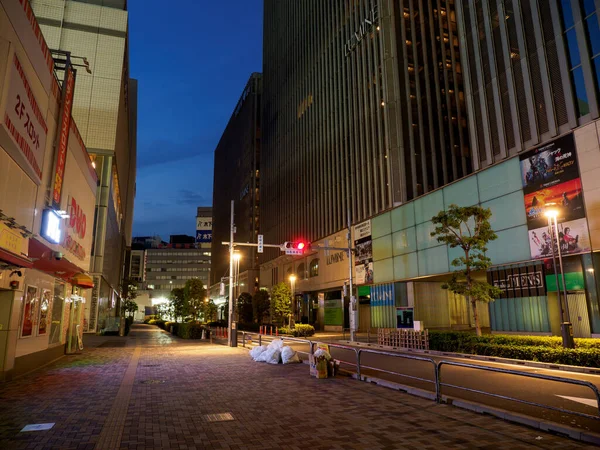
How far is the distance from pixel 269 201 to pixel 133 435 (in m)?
69.0

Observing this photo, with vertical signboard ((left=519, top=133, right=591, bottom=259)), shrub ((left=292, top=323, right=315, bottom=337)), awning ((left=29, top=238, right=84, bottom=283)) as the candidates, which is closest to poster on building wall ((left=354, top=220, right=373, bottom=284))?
shrub ((left=292, top=323, right=315, bottom=337))

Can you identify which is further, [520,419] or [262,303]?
[262,303]

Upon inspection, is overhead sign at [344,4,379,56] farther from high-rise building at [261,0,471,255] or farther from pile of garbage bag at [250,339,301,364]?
pile of garbage bag at [250,339,301,364]

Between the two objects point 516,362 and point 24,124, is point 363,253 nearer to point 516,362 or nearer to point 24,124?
point 516,362

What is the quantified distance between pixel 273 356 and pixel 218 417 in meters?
8.18

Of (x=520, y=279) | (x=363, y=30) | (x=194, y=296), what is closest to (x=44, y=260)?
(x=520, y=279)

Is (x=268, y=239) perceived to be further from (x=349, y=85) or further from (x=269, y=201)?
(x=349, y=85)

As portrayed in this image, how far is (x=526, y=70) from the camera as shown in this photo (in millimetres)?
26266

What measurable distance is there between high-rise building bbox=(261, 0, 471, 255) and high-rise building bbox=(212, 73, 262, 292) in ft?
88.4

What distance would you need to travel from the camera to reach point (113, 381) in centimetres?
1180

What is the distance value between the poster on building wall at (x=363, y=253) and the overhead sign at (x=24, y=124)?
3177cm

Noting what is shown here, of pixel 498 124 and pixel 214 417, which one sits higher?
pixel 498 124

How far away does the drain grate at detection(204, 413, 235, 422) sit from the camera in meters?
7.31

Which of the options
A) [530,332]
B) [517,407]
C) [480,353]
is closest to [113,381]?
[517,407]
